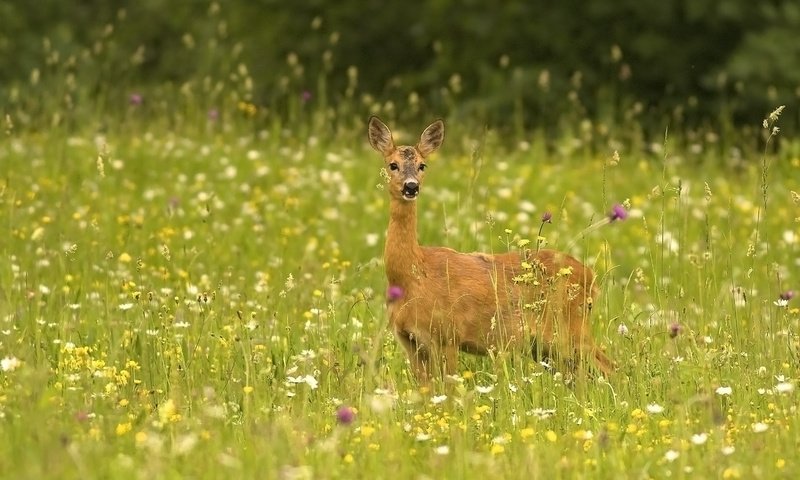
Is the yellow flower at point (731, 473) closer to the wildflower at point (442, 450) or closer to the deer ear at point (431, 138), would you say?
the wildflower at point (442, 450)

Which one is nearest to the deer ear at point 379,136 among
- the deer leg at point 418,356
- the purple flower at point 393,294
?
the purple flower at point 393,294

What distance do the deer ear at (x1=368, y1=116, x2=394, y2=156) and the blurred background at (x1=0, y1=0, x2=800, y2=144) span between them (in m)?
5.39

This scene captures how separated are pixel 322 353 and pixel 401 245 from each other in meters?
0.59

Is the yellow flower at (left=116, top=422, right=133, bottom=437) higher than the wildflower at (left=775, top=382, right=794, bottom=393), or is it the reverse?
the yellow flower at (left=116, top=422, right=133, bottom=437)

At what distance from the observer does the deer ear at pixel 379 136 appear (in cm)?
676

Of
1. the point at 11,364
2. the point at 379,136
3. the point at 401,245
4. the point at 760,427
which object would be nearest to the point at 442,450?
the point at 760,427

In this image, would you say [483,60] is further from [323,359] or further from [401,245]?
[323,359]

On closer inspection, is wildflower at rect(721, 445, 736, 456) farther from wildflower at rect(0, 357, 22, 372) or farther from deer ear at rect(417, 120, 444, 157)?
deer ear at rect(417, 120, 444, 157)

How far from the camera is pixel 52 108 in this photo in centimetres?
1209

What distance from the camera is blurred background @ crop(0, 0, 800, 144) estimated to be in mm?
15547

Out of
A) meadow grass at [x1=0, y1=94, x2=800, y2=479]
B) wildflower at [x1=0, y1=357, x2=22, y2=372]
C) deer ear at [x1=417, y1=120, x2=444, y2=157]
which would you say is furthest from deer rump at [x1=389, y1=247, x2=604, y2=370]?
wildflower at [x1=0, y1=357, x2=22, y2=372]

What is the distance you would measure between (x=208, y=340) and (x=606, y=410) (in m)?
1.82

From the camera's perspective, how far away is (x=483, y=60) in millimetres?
18359

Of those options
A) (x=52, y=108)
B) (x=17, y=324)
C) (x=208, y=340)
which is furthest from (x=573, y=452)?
(x=52, y=108)
